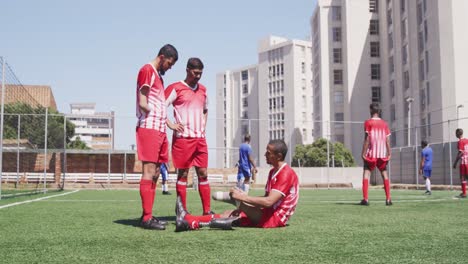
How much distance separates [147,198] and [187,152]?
32.8 inches

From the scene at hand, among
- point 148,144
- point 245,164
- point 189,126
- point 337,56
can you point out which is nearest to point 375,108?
point 189,126

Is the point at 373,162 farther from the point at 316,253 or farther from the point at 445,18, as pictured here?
the point at 445,18

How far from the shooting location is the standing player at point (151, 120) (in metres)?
5.45

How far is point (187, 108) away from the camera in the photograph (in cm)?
617

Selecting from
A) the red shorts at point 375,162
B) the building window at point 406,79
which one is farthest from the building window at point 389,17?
the red shorts at point 375,162

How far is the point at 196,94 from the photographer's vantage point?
627 cm

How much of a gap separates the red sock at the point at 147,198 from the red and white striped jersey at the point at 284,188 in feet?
4.17

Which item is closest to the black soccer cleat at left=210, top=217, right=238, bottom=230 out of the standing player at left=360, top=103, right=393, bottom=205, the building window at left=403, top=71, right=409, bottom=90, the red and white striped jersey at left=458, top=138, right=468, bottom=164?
the standing player at left=360, top=103, right=393, bottom=205

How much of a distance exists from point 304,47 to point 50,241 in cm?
10850

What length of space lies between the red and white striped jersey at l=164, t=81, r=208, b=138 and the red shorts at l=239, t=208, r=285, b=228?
1.33 m

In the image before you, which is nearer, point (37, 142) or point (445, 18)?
point (37, 142)

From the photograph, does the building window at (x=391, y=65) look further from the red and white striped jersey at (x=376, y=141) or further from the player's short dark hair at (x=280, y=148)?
the player's short dark hair at (x=280, y=148)

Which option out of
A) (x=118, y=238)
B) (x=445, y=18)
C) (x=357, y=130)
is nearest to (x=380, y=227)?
(x=118, y=238)

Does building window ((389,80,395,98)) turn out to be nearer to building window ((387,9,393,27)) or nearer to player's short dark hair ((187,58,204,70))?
building window ((387,9,393,27))
